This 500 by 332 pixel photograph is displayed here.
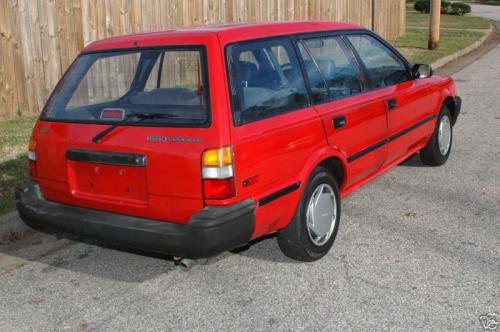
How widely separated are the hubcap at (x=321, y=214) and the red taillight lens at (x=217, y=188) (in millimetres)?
836

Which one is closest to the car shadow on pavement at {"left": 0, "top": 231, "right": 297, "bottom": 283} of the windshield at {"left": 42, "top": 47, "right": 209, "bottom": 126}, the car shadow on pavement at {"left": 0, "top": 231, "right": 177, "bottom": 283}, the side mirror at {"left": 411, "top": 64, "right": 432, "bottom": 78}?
the car shadow on pavement at {"left": 0, "top": 231, "right": 177, "bottom": 283}

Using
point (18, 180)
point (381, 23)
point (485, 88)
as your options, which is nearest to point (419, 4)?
point (381, 23)

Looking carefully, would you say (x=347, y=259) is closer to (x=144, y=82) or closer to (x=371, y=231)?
(x=371, y=231)

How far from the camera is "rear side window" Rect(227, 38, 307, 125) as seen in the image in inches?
148

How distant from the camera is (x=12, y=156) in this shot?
260 inches

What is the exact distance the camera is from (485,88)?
39.4 ft

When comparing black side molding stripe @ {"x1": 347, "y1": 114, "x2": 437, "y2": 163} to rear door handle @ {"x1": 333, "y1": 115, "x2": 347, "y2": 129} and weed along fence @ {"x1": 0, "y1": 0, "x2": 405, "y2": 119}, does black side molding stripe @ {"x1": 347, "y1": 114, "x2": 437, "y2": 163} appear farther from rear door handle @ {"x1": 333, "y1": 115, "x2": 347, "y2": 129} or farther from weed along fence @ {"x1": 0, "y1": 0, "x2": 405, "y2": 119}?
weed along fence @ {"x1": 0, "y1": 0, "x2": 405, "y2": 119}

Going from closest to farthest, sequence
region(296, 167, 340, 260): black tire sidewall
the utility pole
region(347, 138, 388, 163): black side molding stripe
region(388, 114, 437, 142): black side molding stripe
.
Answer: region(296, 167, 340, 260): black tire sidewall < region(347, 138, 388, 163): black side molding stripe < region(388, 114, 437, 142): black side molding stripe < the utility pole

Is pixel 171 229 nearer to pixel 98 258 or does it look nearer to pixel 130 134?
pixel 130 134

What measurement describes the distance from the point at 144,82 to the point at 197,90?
600 millimetres

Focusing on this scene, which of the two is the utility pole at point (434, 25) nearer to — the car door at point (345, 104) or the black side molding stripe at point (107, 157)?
the car door at point (345, 104)

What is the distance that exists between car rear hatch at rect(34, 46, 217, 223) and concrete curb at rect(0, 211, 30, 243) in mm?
898

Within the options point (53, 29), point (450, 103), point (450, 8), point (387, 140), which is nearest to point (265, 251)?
point (387, 140)

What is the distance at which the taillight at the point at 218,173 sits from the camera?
3549 mm
